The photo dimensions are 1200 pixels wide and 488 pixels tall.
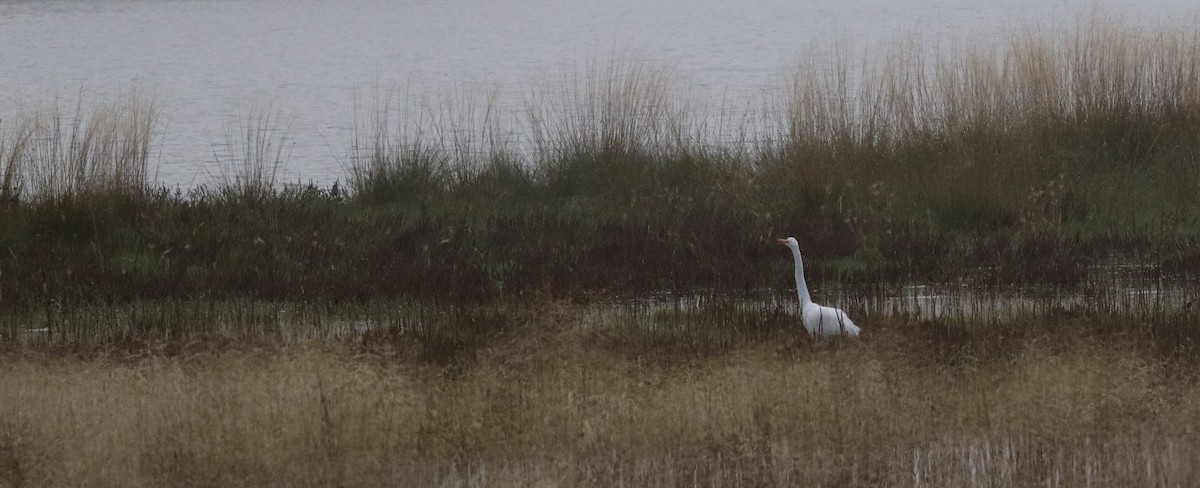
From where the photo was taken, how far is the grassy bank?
9391 mm

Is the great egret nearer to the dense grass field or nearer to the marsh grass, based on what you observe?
the dense grass field

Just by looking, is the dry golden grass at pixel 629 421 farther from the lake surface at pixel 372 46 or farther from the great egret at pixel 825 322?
the lake surface at pixel 372 46

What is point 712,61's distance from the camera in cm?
Answer: 3203

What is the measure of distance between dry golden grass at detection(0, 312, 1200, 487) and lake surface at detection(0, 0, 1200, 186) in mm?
8128

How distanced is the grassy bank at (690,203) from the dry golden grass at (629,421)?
209 cm

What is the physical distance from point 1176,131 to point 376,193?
6.84 metres

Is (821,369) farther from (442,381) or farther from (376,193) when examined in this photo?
(376,193)

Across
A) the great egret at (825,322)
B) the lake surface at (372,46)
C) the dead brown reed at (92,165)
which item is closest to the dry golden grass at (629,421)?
the great egret at (825,322)

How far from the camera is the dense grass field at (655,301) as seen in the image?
6059 millimetres

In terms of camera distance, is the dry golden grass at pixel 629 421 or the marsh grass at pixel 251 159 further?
the marsh grass at pixel 251 159

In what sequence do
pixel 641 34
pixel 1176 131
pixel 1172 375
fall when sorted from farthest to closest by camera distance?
pixel 641 34 → pixel 1176 131 → pixel 1172 375

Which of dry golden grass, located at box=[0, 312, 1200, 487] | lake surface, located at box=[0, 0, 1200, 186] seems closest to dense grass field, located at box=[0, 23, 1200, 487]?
dry golden grass, located at box=[0, 312, 1200, 487]

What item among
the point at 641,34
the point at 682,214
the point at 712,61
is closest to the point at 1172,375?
the point at 682,214

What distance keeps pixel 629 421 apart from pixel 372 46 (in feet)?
122
